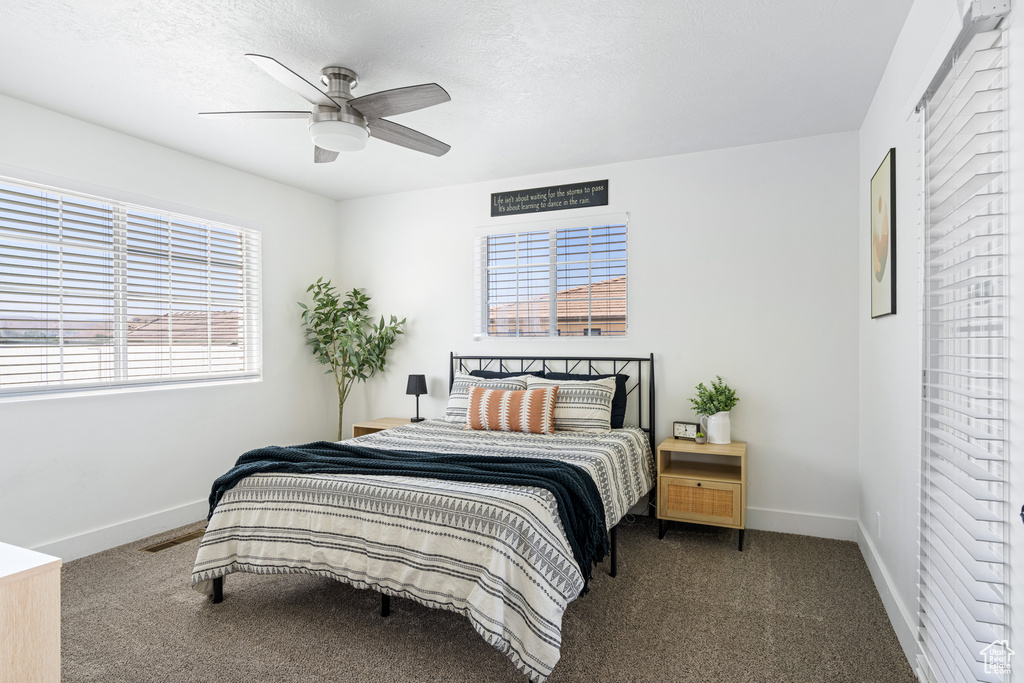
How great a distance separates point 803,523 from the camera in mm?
3678

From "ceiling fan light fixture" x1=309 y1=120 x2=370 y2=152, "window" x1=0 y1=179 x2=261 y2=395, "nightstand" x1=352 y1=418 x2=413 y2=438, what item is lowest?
"nightstand" x1=352 y1=418 x2=413 y2=438

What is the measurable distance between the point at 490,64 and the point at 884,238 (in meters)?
2.12

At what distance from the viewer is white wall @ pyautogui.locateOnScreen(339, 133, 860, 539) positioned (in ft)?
11.8

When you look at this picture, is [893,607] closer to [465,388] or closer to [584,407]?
[584,407]

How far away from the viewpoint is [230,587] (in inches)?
115

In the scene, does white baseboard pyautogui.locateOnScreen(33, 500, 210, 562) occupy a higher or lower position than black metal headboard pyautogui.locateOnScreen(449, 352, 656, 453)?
lower

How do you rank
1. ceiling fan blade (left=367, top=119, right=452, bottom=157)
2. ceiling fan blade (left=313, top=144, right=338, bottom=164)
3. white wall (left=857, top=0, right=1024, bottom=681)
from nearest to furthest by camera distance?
1. white wall (left=857, top=0, right=1024, bottom=681)
2. ceiling fan blade (left=367, top=119, right=452, bottom=157)
3. ceiling fan blade (left=313, top=144, right=338, bottom=164)

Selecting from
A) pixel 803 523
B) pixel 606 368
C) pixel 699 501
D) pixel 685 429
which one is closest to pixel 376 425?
pixel 606 368

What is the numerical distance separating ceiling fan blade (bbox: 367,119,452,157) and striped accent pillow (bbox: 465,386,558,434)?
1.64 metres

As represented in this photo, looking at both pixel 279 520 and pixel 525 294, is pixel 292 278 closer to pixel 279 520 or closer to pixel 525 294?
pixel 525 294

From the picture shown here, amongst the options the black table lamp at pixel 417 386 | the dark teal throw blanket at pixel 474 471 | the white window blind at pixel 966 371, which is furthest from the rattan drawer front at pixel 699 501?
the black table lamp at pixel 417 386

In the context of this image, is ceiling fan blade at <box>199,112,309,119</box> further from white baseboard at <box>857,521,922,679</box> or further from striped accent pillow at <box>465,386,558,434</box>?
white baseboard at <box>857,521,922,679</box>

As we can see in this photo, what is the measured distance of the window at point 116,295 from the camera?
3164mm

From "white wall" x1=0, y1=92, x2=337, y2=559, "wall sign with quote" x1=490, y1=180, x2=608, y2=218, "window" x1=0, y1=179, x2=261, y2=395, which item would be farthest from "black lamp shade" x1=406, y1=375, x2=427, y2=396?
"wall sign with quote" x1=490, y1=180, x2=608, y2=218
